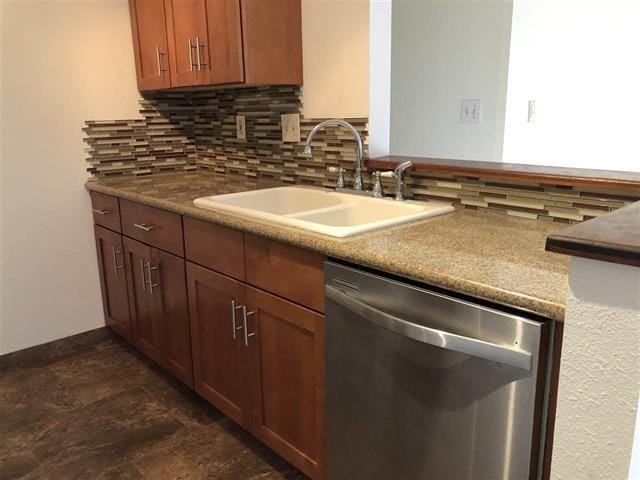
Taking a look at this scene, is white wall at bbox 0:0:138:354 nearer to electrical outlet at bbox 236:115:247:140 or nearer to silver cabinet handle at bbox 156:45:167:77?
silver cabinet handle at bbox 156:45:167:77

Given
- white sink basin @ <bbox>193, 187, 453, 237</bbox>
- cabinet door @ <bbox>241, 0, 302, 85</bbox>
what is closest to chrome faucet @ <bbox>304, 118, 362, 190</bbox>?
white sink basin @ <bbox>193, 187, 453, 237</bbox>

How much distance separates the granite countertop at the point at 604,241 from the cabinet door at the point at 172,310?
1560mm

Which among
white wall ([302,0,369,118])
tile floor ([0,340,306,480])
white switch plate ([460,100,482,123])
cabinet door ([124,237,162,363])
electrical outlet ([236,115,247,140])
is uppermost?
white wall ([302,0,369,118])

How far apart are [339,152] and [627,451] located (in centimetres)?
156

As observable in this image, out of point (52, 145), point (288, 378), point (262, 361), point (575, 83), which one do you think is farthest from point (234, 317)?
point (575, 83)

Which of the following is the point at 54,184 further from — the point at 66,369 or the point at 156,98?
the point at 66,369

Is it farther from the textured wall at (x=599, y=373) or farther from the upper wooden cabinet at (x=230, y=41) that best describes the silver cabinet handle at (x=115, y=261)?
the textured wall at (x=599, y=373)

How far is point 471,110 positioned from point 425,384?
1848 mm

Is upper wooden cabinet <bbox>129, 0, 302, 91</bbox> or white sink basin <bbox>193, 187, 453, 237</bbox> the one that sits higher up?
upper wooden cabinet <bbox>129, 0, 302, 91</bbox>

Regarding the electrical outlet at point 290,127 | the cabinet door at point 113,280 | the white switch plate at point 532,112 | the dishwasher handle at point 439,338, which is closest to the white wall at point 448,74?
the white switch plate at point 532,112

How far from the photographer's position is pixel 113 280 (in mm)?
2670

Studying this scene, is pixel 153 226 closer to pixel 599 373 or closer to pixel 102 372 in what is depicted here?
pixel 102 372

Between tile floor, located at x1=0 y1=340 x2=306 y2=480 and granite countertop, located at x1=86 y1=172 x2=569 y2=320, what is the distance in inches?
33.2

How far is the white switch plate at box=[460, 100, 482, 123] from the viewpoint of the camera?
2.68 meters
